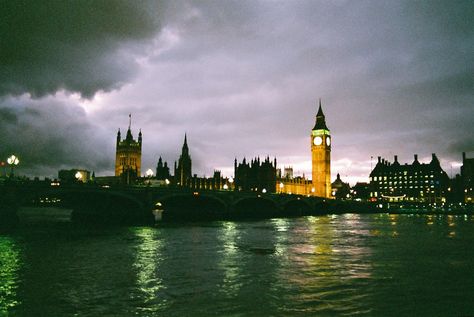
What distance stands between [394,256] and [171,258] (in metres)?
13.9

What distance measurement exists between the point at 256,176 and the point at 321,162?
36.3 metres

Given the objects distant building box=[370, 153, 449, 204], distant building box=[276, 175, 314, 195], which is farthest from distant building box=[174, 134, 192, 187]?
distant building box=[370, 153, 449, 204]

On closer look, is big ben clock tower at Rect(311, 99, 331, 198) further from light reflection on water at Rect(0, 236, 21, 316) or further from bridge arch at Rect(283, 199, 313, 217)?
light reflection on water at Rect(0, 236, 21, 316)

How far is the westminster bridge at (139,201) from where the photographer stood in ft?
151

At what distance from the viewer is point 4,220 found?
4600cm

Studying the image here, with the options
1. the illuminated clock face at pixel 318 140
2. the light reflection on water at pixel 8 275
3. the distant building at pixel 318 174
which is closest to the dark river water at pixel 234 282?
the light reflection on water at pixel 8 275

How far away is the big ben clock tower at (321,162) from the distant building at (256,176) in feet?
89.8

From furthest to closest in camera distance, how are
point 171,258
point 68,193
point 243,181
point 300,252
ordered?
point 243,181
point 68,193
point 300,252
point 171,258

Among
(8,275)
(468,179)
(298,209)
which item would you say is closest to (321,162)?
(468,179)

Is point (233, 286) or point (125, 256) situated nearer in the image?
point (233, 286)

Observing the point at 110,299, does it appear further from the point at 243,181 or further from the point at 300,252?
the point at 243,181

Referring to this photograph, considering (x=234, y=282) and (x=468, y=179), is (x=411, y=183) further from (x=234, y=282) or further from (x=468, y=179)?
(x=234, y=282)

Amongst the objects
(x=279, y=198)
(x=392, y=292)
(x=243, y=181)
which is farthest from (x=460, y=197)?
(x=392, y=292)

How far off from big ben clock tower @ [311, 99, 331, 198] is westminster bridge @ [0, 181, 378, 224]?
222 ft
